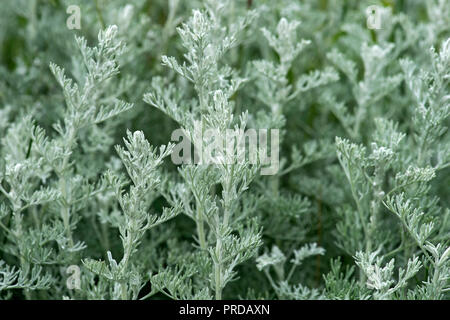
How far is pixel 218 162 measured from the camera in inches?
56.8

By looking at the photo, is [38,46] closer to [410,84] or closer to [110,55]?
[110,55]

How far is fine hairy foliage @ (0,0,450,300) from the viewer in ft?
4.92
